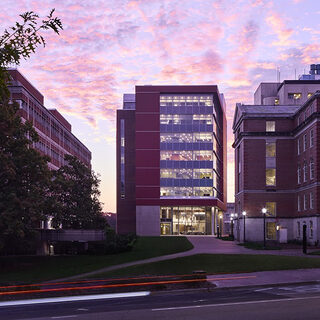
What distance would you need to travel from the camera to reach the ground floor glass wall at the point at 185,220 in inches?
4368

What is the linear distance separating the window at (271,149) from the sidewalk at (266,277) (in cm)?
4802

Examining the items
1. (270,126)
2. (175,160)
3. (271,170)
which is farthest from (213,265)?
(175,160)

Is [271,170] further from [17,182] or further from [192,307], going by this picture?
[192,307]

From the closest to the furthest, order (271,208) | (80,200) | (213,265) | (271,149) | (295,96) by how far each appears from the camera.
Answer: (213,265)
(80,200)
(271,208)
(271,149)
(295,96)

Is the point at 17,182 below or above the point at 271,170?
below

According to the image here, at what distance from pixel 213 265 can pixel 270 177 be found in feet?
151

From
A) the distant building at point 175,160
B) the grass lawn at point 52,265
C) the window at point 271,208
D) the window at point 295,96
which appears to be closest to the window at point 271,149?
the window at point 271,208

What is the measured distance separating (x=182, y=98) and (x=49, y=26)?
340ft

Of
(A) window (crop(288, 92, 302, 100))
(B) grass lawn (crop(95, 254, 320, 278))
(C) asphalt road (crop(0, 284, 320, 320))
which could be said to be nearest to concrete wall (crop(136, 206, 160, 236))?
(A) window (crop(288, 92, 302, 100))

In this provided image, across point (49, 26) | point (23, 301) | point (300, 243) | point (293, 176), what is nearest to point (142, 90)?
point (293, 176)

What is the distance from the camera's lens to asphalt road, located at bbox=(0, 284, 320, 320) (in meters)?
15.8

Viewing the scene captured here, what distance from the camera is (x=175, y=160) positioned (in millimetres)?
111688

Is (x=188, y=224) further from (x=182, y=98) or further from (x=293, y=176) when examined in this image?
(x=293, y=176)

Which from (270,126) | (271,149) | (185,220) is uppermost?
(270,126)
